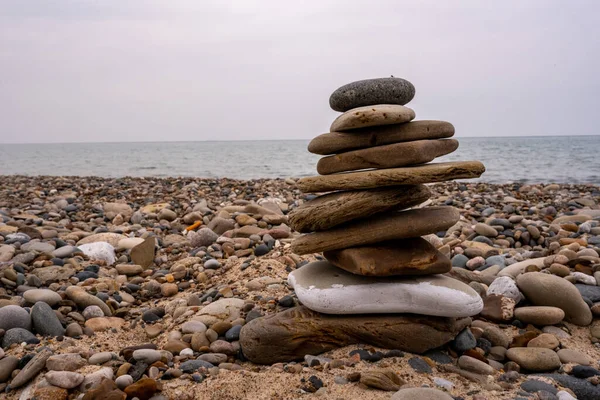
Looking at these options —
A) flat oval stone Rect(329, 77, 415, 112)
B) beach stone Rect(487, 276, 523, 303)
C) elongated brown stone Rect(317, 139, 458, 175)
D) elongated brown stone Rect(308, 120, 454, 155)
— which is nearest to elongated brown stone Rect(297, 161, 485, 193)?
elongated brown stone Rect(317, 139, 458, 175)

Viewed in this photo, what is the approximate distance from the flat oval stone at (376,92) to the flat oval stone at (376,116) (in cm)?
15

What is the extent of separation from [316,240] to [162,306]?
2.08m

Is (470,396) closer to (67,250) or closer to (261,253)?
(261,253)

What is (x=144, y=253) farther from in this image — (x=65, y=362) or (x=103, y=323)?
(x=65, y=362)

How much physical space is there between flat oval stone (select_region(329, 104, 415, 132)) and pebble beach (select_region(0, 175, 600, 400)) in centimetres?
175

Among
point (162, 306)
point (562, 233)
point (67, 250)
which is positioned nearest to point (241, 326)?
point (162, 306)

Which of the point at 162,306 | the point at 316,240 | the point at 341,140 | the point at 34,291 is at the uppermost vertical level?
the point at 341,140

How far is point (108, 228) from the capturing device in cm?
844

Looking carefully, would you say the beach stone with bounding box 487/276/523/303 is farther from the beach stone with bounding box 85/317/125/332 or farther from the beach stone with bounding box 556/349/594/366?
the beach stone with bounding box 85/317/125/332

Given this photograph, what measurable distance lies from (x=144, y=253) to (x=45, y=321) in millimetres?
2703

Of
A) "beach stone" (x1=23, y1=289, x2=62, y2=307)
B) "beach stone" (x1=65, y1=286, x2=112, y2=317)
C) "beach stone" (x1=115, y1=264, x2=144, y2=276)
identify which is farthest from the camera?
"beach stone" (x1=115, y1=264, x2=144, y2=276)

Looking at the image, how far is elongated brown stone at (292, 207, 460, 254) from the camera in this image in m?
3.81

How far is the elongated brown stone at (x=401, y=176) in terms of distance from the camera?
3482 millimetres

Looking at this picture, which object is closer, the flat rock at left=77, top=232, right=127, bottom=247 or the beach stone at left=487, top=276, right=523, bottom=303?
the beach stone at left=487, top=276, right=523, bottom=303
